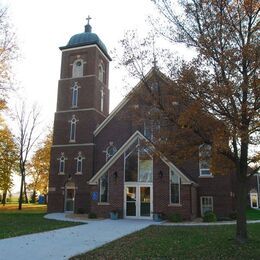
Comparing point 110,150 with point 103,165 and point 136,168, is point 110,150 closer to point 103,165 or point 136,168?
point 103,165

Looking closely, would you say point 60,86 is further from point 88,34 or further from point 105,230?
point 105,230

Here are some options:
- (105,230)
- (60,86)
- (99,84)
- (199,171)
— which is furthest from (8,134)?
(105,230)

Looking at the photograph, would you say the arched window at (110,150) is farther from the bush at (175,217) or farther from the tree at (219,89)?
the tree at (219,89)

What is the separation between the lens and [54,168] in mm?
33125

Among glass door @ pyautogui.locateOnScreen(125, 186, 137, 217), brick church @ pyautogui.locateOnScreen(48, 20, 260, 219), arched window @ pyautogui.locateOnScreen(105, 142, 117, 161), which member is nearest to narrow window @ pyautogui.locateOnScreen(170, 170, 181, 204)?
brick church @ pyautogui.locateOnScreen(48, 20, 260, 219)

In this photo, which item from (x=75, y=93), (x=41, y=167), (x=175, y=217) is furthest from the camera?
(x=41, y=167)

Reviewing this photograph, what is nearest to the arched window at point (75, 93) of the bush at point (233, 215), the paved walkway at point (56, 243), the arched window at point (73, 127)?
the arched window at point (73, 127)

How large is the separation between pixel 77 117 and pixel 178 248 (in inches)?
910

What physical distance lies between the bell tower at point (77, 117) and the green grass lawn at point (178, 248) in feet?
56.7

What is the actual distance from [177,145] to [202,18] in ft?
15.9

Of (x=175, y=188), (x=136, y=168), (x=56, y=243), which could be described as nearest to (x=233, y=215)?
(x=175, y=188)

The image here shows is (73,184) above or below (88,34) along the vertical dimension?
below

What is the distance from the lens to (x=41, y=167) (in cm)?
5534

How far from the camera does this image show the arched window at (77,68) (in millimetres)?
35269
